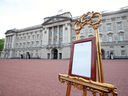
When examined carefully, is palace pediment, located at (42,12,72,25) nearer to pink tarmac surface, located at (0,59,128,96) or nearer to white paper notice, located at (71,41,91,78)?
pink tarmac surface, located at (0,59,128,96)

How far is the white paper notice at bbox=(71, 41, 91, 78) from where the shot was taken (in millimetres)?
1331

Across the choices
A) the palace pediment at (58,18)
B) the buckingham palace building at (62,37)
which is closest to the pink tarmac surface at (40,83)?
the buckingham palace building at (62,37)

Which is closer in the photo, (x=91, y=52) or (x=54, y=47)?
(x=91, y=52)

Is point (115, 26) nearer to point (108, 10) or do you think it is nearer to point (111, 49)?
point (108, 10)

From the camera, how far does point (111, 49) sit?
2116 centimetres

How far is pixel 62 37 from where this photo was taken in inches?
1088

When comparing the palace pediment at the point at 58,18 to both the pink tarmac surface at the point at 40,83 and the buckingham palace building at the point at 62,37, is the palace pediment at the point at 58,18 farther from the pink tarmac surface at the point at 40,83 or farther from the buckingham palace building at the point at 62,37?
the pink tarmac surface at the point at 40,83

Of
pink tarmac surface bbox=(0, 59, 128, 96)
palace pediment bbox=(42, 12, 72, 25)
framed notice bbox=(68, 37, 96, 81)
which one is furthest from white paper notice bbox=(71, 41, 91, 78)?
palace pediment bbox=(42, 12, 72, 25)

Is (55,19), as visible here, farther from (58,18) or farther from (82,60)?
(82,60)

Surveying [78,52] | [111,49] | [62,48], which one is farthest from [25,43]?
[78,52]

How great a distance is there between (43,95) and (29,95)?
0.44 metres

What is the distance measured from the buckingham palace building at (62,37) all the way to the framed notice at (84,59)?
892 inches

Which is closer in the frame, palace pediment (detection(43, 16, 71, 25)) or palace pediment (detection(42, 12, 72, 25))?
palace pediment (detection(42, 12, 72, 25))

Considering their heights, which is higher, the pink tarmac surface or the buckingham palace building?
the buckingham palace building
